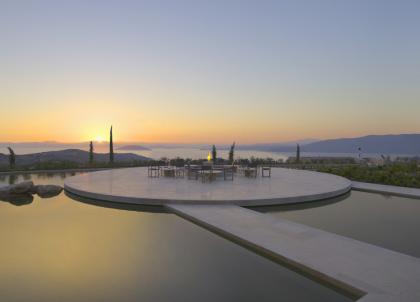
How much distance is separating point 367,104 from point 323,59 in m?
7.43

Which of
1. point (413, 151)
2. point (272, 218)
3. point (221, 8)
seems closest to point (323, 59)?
point (221, 8)

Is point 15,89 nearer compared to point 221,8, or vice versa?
point 221,8

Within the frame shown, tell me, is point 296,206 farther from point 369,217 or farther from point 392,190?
point 392,190

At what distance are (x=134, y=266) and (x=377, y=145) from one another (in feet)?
251

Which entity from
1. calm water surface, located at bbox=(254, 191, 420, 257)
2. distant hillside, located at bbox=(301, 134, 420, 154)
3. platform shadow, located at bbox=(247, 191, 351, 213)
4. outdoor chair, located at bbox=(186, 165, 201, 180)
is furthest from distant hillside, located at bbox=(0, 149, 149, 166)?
distant hillside, located at bbox=(301, 134, 420, 154)

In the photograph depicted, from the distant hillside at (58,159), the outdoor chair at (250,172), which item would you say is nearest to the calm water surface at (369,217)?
the outdoor chair at (250,172)

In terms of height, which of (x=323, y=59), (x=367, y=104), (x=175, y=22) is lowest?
(x=367, y=104)

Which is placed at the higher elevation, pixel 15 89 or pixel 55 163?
pixel 15 89

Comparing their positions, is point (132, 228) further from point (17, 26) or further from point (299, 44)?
point (299, 44)

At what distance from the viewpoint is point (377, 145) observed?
66.8m

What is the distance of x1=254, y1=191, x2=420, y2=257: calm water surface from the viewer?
4.35 meters

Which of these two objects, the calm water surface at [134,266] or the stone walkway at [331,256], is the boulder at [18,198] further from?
the stone walkway at [331,256]

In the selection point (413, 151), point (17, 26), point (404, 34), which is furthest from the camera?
point (413, 151)

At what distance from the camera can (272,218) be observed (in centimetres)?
517
